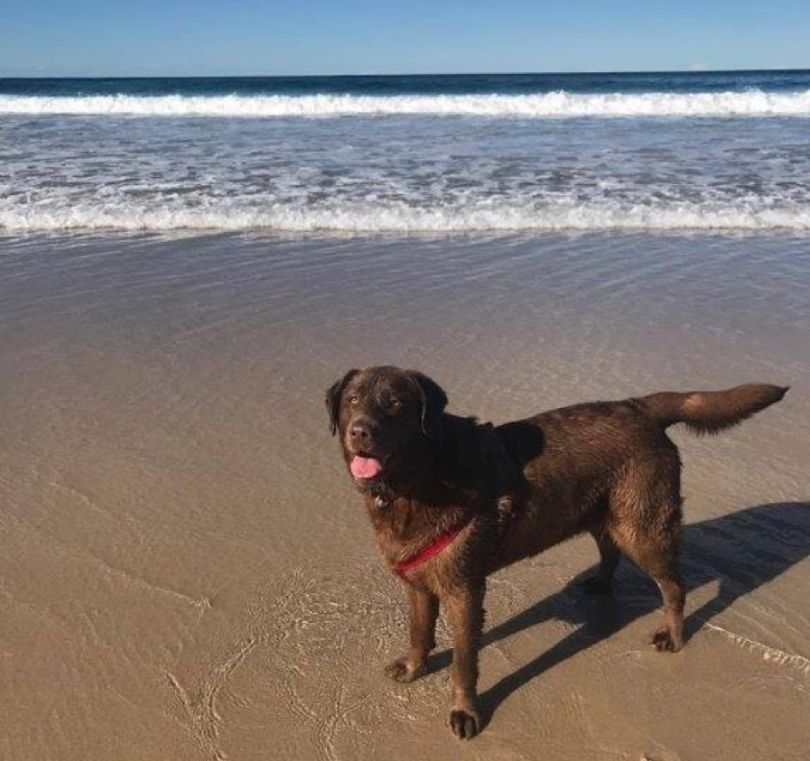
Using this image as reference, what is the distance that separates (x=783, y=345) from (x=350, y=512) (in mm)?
3843

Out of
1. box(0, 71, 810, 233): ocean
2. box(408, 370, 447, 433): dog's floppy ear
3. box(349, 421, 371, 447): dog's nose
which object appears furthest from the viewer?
box(0, 71, 810, 233): ocean

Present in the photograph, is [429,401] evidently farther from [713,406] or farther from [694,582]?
[694,582]

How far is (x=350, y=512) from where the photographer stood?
4352mm

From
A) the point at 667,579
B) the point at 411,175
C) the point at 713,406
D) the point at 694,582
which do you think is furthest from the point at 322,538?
the point at 411,175

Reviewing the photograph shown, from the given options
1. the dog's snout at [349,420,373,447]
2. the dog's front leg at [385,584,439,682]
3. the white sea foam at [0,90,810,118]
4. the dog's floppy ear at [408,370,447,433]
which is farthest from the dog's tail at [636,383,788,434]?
the white sea foam at [0,90,810,118]

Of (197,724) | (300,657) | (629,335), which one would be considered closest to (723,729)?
(300,657)

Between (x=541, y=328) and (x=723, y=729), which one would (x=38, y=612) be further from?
(x=541, y=328)

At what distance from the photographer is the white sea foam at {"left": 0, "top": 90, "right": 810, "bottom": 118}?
100ft

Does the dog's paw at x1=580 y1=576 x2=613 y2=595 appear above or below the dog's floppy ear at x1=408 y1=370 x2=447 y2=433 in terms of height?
below

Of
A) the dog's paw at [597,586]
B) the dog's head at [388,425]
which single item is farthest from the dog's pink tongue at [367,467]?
the dog's paw at [597,586]

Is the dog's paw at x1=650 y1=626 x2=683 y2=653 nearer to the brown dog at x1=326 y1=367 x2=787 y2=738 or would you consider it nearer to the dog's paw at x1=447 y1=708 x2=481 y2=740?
the brown dog at x1=326 y1=367 x2=787 y2=738

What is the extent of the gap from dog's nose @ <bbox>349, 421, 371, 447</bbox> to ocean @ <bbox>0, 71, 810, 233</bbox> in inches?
302

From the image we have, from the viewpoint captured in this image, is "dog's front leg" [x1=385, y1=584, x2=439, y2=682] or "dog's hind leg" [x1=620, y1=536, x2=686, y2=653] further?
"dog's hind leg" [x1=620, y1=536, x2=686, y2=653]

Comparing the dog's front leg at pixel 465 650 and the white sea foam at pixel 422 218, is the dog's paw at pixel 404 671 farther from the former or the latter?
the white sea foam at pixel 422 218
